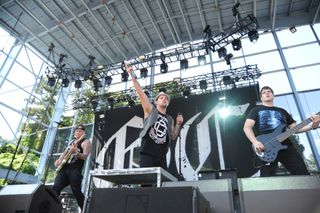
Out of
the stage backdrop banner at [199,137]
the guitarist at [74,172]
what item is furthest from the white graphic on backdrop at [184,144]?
the guitarist at [74,172]

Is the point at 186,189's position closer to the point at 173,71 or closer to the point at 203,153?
the point at 203,153

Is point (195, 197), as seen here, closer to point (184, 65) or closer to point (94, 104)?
point (184, 65)

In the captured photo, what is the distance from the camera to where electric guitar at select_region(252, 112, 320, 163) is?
228 cm

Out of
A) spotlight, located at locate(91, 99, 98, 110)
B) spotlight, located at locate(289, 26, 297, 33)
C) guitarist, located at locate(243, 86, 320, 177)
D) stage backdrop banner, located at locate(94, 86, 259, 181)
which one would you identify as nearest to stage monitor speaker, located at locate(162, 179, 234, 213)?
guitarist, located at locate(243, 86, 320, 177)

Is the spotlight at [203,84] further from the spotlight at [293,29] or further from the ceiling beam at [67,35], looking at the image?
the ceiling beam at [67,35]

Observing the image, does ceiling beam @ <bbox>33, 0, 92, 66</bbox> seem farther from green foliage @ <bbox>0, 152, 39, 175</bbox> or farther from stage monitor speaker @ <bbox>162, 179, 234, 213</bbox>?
stage monitor speaker @ <bbox>162, 179, 234, 213</bbox>

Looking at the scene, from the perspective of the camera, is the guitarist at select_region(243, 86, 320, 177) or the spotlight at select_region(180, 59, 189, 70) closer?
the guitarist at select_region(243, 86, 320, 177)

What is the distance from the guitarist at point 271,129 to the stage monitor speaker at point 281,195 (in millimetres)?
859

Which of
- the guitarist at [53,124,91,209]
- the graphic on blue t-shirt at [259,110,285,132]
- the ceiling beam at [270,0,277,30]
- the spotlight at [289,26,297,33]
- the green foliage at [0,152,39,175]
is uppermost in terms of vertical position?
the ceiling beam at [270,0,277,30]

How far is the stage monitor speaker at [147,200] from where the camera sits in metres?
1.12

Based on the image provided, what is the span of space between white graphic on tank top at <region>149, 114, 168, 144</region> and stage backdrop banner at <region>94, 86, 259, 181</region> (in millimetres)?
3172

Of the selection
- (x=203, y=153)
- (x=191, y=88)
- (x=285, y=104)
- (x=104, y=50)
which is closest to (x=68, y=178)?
(x=203, y=153)

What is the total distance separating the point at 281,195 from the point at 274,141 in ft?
3.73

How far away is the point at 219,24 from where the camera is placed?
27.2 feet
